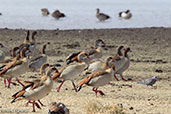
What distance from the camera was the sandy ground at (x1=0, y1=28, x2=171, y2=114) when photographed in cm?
959

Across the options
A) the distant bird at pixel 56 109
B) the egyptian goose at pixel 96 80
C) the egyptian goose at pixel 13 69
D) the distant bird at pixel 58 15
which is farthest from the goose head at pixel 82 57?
the distant bird at pixel 58 15

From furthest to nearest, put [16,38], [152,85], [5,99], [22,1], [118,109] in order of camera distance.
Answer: [22,1]
[16,38]
[152,85]
[5,99]
[118,109]

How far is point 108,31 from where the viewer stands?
25984 mm

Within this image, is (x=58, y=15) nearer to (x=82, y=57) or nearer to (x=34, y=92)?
(x=82, y=57)

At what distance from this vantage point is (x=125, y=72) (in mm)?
15078

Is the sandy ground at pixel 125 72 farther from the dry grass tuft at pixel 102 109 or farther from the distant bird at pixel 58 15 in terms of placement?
the distant bird at pixel 58 15

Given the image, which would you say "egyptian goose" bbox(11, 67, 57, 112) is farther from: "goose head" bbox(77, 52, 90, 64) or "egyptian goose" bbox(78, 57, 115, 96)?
"goose head" bbox(77, 52, 90, 64)

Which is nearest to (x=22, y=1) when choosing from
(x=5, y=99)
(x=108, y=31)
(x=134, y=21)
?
(x=134, y=21)

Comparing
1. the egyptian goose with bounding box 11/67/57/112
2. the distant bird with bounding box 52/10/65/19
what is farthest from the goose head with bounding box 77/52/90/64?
the distant bird with bounding box 52/10/65/19

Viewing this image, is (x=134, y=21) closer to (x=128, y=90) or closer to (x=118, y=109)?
(x=128, y=90)

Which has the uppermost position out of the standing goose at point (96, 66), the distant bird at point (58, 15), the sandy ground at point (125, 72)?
the distant bird at point (58, 15)

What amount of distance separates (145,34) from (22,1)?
1101 inches

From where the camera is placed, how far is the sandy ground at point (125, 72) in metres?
9.59

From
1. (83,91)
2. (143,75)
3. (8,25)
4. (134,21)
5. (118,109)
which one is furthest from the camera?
(134,21)
